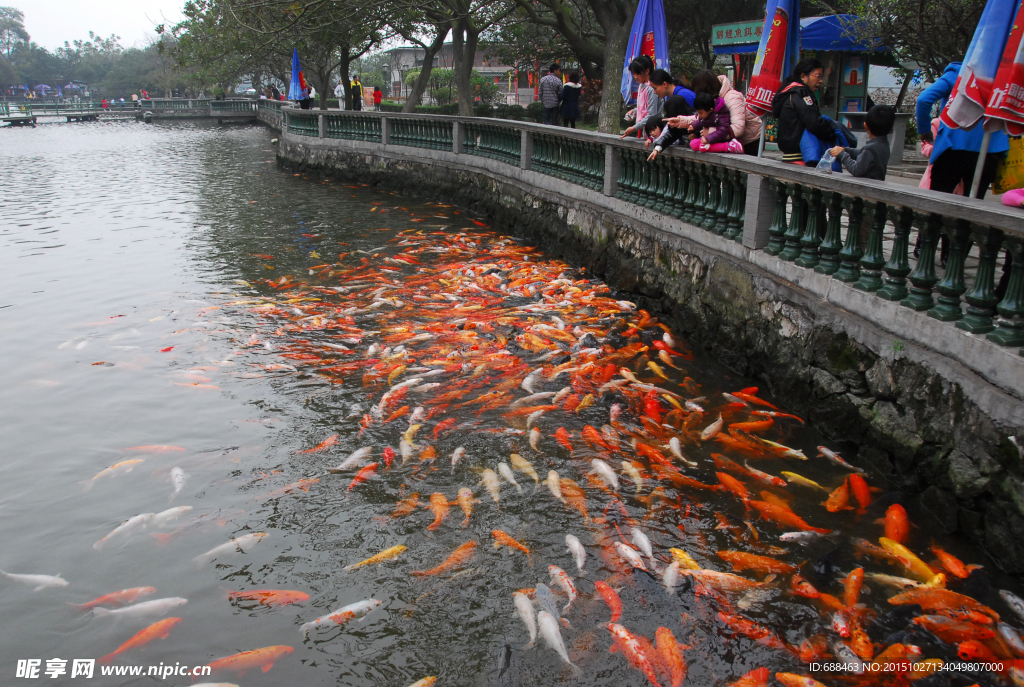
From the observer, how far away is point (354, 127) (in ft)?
68.9

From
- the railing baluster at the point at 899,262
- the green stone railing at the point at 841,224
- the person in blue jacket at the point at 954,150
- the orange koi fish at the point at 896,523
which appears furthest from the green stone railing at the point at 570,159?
the orange koi fish at the point at 896,523

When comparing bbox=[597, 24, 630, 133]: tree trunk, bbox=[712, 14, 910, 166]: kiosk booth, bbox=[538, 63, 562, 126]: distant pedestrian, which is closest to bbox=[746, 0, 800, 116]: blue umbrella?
bbox=[597, 24, 630, 133]: tree trunk

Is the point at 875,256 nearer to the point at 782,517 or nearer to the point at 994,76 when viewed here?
the point at 994,76

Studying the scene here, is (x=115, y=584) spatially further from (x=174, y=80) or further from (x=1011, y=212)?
(x=174, y=80)

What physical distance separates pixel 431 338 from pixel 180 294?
4166 mm

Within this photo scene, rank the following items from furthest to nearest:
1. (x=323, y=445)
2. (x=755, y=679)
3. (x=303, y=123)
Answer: (x=303, y=123), (x=323, y=445), (x=755, y=679)

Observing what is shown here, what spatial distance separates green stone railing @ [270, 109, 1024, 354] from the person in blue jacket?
0.53m

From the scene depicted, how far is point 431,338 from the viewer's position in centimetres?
793

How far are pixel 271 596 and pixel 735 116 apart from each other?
6415 millimetres

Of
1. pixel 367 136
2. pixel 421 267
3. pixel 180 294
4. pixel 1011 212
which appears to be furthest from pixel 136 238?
pixel 1011 212

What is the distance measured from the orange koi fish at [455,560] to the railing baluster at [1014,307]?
3264 mm

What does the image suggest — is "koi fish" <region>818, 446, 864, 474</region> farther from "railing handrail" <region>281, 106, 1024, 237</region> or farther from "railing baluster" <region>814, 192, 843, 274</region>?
"railing handrail" <region>281, 106, 1024, 237</region>

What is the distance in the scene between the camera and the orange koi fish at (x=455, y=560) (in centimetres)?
427

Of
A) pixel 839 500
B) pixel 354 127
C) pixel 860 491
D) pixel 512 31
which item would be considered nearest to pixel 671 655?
pixel 839 500
